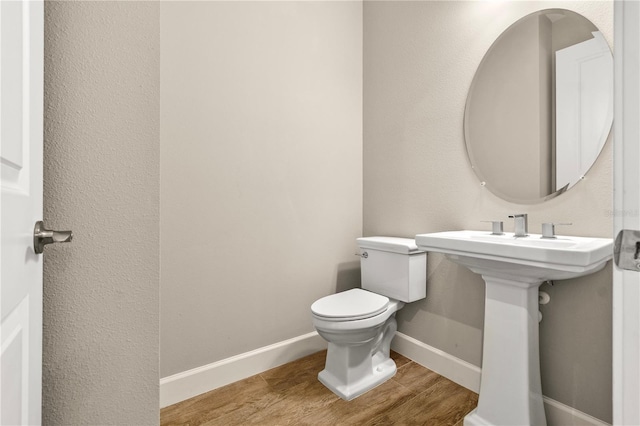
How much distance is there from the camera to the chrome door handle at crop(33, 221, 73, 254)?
598mm

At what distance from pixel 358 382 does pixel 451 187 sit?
3.87ft

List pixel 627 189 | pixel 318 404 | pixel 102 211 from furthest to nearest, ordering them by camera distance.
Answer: pixel 318 404
pixel 102 211
pixel 627 189

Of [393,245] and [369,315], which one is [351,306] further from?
[393,245]

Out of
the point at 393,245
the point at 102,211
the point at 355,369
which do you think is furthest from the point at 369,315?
the point at 102,211

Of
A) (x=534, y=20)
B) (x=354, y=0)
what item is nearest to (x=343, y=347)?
(x=534, y=20)

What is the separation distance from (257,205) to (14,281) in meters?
1.43

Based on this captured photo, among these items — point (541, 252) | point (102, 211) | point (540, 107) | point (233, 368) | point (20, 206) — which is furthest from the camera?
point (233, 368)

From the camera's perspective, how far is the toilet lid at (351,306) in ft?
5.20

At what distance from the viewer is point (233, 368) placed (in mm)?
1806

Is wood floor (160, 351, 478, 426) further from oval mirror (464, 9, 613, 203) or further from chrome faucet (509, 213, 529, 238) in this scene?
oval mirror (464, 9, 613, 203)

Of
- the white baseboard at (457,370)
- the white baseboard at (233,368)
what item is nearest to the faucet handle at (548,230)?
the white baseboard at (457,370)

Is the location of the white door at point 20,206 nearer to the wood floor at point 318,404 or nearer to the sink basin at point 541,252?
the wood floor at point 318,404

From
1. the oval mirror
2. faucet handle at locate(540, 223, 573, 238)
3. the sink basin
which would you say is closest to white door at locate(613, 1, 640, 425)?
the sink basin

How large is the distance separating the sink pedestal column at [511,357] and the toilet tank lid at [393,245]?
478 mm
